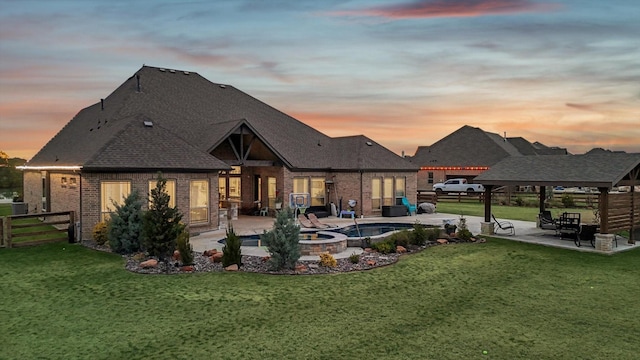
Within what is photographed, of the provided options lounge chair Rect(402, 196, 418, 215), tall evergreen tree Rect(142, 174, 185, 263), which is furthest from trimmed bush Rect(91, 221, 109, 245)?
lounge chair Rect(402, 196, 418, 215)

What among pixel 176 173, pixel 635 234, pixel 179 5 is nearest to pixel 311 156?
pixel 176 173

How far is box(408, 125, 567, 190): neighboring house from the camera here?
173ft

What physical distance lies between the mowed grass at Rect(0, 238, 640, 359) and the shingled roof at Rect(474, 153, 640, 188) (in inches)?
140

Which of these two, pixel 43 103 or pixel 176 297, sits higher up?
pixel 43 103

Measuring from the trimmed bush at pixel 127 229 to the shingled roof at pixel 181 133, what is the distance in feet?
9.38

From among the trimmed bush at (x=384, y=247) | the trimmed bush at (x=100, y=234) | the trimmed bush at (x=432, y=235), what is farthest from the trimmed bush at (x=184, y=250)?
the trimmed bush at (x=432, y=235)

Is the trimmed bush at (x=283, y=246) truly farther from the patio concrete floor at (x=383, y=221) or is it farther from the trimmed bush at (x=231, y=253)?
the patio concrete floor at (x=383, y=221)

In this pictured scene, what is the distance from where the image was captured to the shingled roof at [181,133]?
18.9 meters

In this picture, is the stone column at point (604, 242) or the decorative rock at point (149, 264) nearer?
the decorative rock at point (149, 264)

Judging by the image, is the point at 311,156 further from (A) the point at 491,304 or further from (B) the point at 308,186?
(A) the point at 491,304

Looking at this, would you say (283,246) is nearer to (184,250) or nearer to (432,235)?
(184,250)

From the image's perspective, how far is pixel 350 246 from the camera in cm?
1650

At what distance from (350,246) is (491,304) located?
7.34 meters

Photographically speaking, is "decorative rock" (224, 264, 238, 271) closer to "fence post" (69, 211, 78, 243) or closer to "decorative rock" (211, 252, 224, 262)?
"decorative rock" (211, 252, 224, 262)
